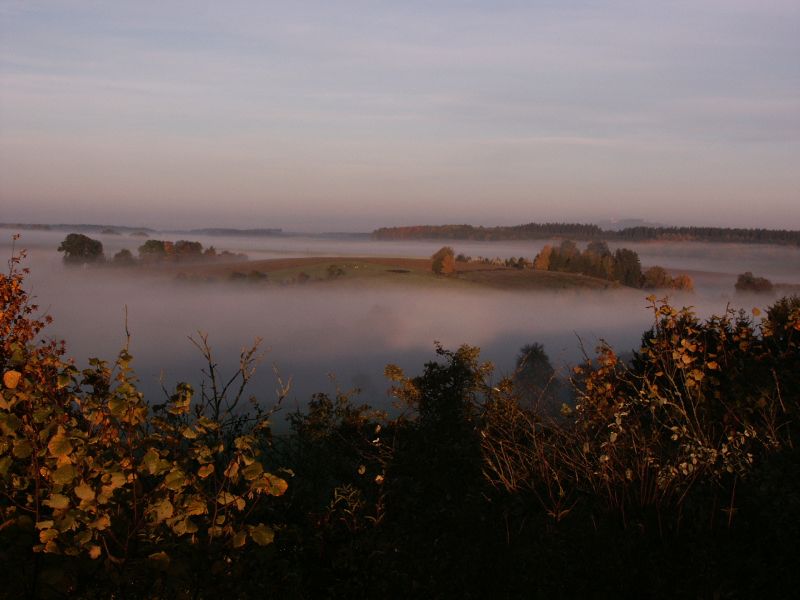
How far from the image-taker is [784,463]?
695cm

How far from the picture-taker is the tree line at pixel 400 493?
4.13 m

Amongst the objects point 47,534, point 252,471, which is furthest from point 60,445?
point 252,471

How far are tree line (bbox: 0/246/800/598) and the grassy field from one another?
123m

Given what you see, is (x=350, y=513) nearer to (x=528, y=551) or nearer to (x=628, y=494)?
(x=528, y=551)

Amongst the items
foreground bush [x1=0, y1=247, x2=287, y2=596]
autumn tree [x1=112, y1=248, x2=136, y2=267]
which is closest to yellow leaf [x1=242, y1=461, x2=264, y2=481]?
foreground bush [x1=0, y1=247, x2=287, y2=596]

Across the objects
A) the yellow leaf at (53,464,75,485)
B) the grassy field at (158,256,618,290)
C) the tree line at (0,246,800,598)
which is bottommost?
the grassy field at (158,256,618,290)

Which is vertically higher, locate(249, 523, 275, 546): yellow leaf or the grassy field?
locate(249, 523, 275, 546): yellow leaf

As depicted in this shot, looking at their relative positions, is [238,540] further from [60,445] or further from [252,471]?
[60,445]

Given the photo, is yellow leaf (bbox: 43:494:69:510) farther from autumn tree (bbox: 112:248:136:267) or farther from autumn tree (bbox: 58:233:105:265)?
autumn tree (bbox: 112:248:136:267)

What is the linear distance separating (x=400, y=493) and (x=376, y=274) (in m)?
171

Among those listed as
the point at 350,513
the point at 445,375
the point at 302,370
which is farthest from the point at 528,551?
the point at 302,370

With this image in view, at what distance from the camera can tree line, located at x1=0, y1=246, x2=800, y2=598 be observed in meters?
4.13

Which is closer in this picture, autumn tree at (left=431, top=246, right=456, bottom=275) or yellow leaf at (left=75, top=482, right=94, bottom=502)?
yellow leaf at (left=75, top=482, right=94, bottom=502)

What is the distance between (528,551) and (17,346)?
445 cm
